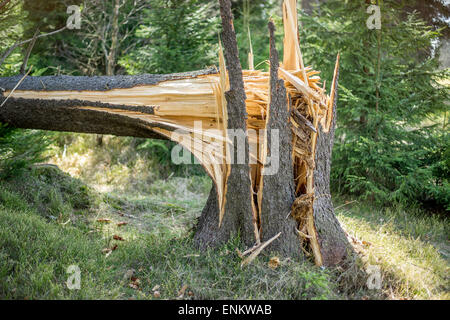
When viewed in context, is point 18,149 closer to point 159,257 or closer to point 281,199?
point 159,257

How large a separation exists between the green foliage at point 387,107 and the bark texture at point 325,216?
6.62 ft

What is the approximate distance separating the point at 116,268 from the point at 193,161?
4.24 meters

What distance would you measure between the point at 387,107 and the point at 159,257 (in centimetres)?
446

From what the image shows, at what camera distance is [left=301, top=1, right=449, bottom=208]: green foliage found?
5.27 meters

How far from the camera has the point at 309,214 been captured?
3256mm

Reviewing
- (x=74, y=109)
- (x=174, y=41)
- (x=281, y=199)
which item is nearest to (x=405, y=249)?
(x=281, y=199)

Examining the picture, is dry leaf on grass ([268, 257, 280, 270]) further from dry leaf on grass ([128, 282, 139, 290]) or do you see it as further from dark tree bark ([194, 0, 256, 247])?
dry leaf on grass ([128, 282, 139, 290])

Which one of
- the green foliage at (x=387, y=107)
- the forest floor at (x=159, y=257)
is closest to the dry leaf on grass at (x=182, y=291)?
the forest floor at (x=159, y=257)

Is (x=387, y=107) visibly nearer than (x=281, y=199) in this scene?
No

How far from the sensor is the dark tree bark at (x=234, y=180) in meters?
3.02

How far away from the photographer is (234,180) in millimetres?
3223
